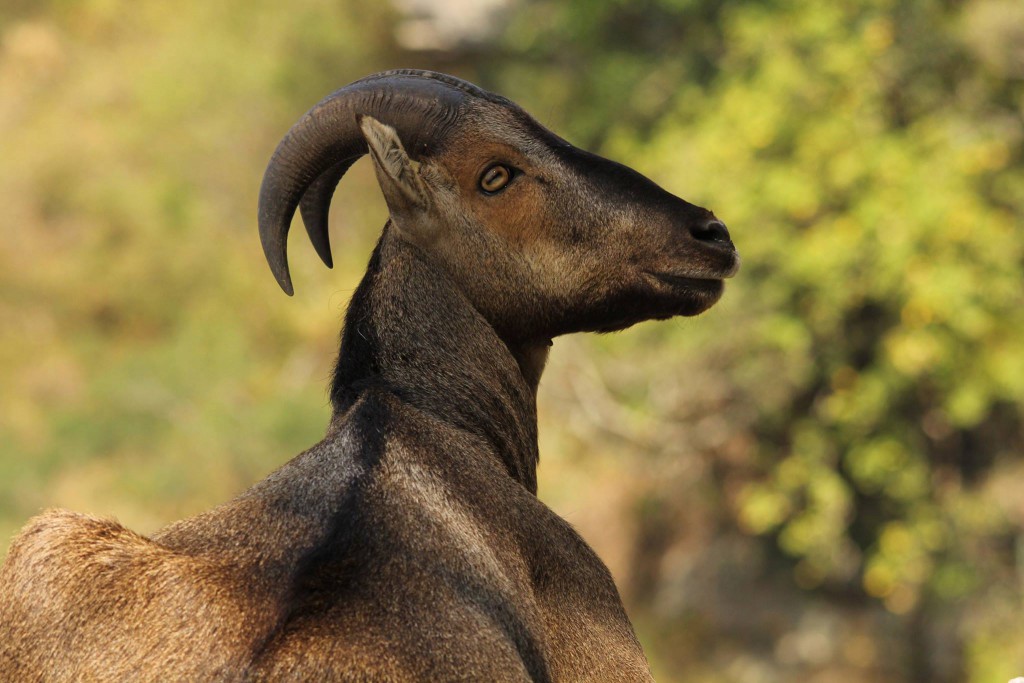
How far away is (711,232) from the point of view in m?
5.21

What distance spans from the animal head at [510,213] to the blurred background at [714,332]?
1719 mm

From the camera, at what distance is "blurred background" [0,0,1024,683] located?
13.9 metres

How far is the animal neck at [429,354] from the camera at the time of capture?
4973mm

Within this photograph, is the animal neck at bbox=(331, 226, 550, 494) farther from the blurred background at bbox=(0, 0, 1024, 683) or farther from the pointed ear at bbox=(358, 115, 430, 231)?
the blurred background at bbox=(0, 0, 1024, 683)

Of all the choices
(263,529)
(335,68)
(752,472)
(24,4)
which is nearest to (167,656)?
(263,529)

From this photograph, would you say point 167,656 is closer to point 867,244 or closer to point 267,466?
point 867,244

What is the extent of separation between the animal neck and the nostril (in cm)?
85

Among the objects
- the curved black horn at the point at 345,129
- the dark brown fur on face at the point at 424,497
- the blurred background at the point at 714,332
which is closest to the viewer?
the dark brown fur on face at the point at 424,497

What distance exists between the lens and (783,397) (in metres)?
15.6

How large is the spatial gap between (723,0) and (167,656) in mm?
15504

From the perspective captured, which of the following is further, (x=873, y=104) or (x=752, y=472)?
(x=752, y=472)

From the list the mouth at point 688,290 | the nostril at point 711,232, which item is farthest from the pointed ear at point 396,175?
the nostril at point 711,232

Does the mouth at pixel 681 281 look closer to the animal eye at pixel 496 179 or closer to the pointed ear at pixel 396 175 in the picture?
the animal eye at pixel 496 179

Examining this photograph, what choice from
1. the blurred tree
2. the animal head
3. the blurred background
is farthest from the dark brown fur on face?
the blurred tree
